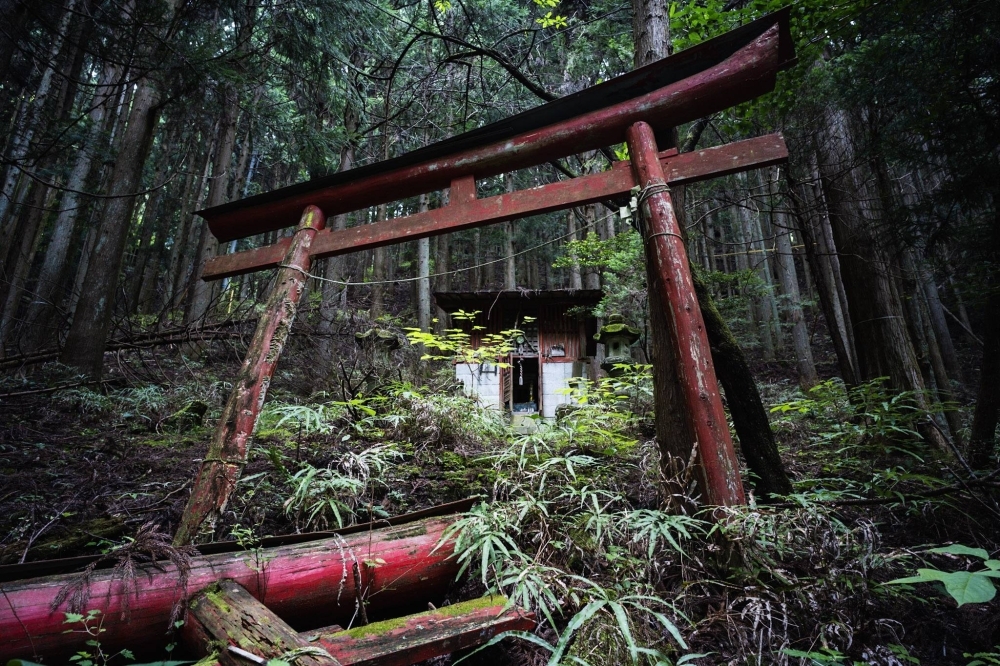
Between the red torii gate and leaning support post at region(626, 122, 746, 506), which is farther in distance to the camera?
the red torii gate

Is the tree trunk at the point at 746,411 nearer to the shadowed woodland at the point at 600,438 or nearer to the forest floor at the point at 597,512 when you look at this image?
the shadowed woodland at the point at 600,438

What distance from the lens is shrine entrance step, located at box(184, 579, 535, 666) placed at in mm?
1890

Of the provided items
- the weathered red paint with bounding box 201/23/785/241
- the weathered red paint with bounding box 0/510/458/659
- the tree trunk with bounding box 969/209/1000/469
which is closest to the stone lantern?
the tree trunk with bounding box 969/209/1000/469

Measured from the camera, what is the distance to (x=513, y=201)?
13.3 feet

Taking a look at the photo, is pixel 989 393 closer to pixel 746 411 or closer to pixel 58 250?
pixel 746 411

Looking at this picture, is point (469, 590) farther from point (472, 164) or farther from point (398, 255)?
point (398, 255)

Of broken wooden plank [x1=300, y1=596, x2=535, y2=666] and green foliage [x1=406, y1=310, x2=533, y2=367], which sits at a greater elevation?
green foliage [x1=406, y1=310, x2=533, y2=367]

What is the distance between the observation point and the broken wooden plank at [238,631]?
1.85 metres

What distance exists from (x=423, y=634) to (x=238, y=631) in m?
0.88

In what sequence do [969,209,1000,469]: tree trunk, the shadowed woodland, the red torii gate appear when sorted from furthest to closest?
1. [969,209,1000,469]: tree trunk
2. the red torii gate
3. the shadowed woodland

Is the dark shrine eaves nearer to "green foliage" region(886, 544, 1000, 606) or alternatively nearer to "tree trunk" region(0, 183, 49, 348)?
"tree trunk" region(0, 183, 49, 348)

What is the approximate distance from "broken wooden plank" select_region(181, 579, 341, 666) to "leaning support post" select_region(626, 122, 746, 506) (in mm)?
2334

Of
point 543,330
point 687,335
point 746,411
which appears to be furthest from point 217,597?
point 543,330

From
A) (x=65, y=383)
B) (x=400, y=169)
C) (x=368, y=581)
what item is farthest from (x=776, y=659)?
(x=65, y=383)
